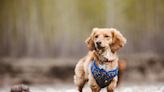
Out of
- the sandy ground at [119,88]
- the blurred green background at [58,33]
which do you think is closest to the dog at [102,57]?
the sandy ground at [119,88]

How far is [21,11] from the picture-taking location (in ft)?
14.5

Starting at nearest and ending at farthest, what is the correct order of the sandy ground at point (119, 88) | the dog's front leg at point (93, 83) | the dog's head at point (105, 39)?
the dog's head at point (105, 39)
the dog's front leg at point (93, 83)
the sandy ground at point (119, 88)

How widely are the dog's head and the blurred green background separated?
1429mm

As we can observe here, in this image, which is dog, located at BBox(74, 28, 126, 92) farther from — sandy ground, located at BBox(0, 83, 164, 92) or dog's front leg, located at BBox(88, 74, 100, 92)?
sandy ground, located at BBox(0, 83, 164, 92)

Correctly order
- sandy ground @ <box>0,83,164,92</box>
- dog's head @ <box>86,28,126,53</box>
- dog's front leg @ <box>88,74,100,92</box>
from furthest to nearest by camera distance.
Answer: sandy ground @ <box>0,83,164,92</box> → dog's front leg @ <box>88,74,100,92</box> → dog's head @ <box>86,28,126,53</box>

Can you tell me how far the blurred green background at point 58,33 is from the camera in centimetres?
435

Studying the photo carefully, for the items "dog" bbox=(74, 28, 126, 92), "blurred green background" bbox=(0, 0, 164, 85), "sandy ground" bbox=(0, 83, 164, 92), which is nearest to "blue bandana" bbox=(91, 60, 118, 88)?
"dog" bbox=(74, 28, 126, 92)

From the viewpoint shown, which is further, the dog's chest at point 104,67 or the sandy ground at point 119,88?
the sandy ground at point 119,88

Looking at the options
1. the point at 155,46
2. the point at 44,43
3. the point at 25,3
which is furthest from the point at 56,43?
the point at 155,46

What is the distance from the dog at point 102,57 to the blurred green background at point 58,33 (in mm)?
1372

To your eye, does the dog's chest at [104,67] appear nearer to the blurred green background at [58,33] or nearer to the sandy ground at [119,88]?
the sandy ground at [119,88]

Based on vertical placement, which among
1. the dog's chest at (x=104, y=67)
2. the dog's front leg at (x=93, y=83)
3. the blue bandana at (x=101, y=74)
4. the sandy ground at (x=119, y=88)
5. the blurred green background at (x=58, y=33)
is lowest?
the dog's front leg at (x=93, y=83)

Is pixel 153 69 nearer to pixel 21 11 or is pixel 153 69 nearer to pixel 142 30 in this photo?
pixel 142 30

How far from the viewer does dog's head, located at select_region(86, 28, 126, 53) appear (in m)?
2.83
